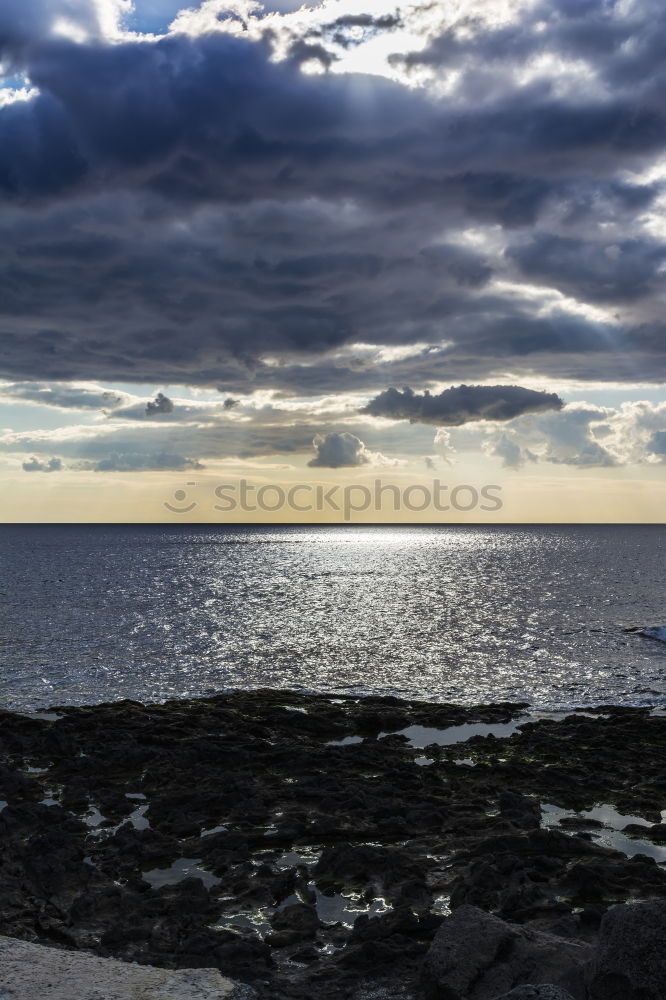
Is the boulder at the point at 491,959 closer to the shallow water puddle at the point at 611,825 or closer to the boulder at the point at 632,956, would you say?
the boulder at the point at 632,956

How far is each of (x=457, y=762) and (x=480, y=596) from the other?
2445 inches

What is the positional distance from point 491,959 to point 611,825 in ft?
Answer: 27.9

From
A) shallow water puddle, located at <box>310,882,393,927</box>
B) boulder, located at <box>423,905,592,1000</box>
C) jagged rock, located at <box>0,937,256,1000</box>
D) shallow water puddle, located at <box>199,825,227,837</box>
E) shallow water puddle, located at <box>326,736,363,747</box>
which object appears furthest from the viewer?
shallow water puddle, located at <box>326,736,363,747</box>

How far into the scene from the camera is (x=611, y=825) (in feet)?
57.7

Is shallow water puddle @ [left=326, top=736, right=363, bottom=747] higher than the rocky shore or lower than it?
lower

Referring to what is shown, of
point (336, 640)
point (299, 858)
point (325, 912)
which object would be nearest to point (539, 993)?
point (325, 912)

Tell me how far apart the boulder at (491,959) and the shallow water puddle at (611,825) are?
6.08 meters

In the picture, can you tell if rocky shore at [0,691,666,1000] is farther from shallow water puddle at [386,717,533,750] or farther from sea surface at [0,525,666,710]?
sea surface at [0,525,666,710]

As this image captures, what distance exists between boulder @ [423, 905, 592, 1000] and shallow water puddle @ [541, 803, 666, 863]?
6075 mm

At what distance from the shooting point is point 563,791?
65.8 feet

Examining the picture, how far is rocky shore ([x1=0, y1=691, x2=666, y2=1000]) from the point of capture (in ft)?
34.6

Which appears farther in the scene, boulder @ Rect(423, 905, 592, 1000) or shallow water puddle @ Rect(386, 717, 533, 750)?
shallow water puddle @ Rect(386, 717, 533, 750)

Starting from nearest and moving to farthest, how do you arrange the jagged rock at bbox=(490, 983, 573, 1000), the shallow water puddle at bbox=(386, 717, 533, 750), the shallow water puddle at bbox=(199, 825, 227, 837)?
the jagged rock at bbox=(490, 983, 573, 1000) → the shallow water puddle at bbox=(199, 825, 227, 837) → the shallow water puddle at bbox=(386, 717, 533, 750)

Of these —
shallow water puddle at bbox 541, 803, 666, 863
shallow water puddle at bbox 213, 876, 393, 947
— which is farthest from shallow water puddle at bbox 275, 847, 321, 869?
shallow water puddle at bbox 541, 803, 666, 863
